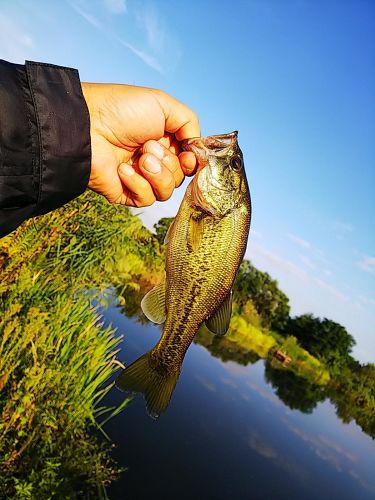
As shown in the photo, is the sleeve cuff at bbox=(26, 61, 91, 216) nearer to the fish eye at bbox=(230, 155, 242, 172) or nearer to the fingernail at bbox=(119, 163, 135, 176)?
the fingernail at bbox=(119, 163, 135, 176)

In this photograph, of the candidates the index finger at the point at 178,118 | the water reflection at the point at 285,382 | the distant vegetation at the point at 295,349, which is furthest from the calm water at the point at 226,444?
the index finger at the point at 178,118

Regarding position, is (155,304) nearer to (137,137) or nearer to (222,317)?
(222,317)

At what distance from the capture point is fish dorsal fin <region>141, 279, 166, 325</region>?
2.78m

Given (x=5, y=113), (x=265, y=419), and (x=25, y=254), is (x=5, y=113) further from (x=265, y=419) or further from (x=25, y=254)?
(x=265, y=419)

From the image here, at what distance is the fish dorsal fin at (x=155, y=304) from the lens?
9.12 feet

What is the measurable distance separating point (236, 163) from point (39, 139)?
1329 mm

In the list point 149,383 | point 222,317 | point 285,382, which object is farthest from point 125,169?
point 285,382

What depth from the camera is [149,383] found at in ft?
8.81

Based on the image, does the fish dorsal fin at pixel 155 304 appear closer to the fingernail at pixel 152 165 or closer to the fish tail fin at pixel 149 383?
the fish tail fin at pixel 149 383

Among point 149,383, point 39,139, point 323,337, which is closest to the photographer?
point 39,139

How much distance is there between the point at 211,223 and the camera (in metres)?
2.74

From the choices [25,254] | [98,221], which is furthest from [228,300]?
[98,221]

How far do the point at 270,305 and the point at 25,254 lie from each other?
4175 centimetres

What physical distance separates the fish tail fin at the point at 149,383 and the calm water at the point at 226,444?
18.1 feet
